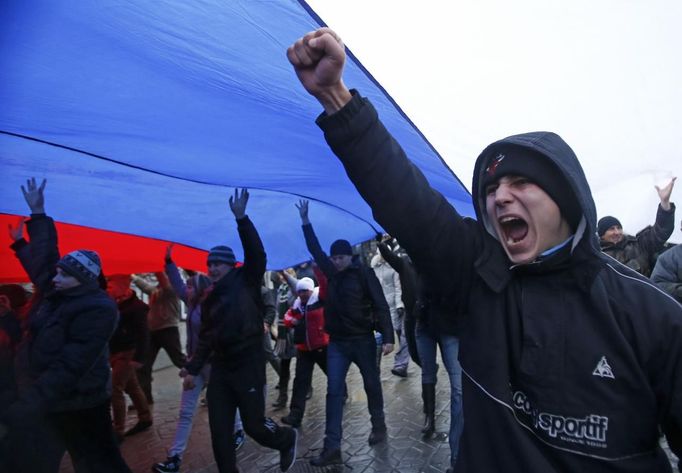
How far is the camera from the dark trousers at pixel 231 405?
3820 millimetres

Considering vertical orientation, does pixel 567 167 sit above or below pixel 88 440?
above

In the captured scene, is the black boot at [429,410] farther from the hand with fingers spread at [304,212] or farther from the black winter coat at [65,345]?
the black winter coat at [65,345]

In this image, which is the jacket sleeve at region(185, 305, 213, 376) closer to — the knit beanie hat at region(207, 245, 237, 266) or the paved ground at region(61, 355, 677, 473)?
the knit beanie hat at region(207, 245, 237, 266)

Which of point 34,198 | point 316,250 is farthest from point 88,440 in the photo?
point 316,250

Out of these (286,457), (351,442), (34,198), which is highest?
(34,198)

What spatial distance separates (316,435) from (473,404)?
4475 mm

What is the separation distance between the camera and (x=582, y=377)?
1.28 m

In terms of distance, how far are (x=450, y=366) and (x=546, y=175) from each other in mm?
3203

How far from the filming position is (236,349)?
3.88m

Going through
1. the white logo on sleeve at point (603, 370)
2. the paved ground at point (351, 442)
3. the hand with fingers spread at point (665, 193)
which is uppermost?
the hand with fingers spread at point (665, 193)

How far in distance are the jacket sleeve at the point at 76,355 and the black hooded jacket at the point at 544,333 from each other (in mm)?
2593

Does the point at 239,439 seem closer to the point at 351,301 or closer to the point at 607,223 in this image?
the point at 351,301

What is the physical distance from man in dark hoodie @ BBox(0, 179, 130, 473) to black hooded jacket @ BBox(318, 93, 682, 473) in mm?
2606

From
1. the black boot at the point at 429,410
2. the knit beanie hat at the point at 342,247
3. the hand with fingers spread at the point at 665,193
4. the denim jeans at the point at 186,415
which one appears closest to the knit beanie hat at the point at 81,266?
the denim jeans at the point at 186,415
